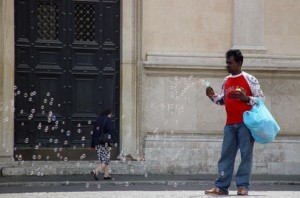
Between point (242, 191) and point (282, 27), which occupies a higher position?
point (282, 27)

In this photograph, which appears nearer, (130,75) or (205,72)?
(130,75)

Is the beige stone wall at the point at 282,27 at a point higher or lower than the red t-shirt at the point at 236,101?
higher

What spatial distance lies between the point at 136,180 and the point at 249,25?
5.09 meters

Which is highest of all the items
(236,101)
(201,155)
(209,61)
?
(209,61)

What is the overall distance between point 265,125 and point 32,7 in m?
9.11

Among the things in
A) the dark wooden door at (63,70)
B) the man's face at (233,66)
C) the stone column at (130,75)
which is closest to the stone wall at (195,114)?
the stone column at (130,75)

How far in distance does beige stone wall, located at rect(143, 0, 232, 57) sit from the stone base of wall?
1987 mm

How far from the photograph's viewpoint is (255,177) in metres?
18.1

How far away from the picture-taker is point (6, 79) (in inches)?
709

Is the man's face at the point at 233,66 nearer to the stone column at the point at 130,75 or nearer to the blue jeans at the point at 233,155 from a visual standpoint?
the blue jeans at the point at 233,155

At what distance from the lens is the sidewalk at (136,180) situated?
15.5 meters

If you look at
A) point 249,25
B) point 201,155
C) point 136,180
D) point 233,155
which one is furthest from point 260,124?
point 249,25

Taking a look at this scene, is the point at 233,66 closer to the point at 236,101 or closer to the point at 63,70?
the point at 236,101

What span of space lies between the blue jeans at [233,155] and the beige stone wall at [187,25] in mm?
8434
